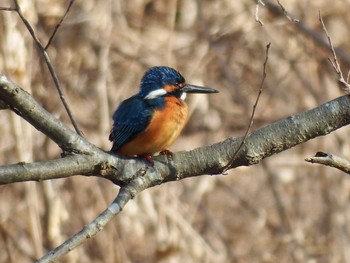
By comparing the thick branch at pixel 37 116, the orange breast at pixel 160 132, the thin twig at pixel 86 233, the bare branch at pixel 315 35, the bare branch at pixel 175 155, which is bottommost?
the thin twig at pixel 86 233

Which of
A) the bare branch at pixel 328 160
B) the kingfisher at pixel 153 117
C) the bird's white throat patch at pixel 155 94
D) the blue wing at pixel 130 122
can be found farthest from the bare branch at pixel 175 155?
the bird's white throat patch at pixel 155 94

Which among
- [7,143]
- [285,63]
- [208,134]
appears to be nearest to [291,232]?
[208,134]

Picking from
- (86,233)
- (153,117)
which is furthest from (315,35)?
(86,233)

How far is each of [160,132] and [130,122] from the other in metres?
0.18

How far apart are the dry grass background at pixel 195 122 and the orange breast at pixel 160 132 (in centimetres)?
185

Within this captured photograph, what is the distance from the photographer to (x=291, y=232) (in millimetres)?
5910

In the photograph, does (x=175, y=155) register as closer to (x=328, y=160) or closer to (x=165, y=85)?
(x=328, y=160)

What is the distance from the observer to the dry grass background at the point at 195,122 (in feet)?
18.2

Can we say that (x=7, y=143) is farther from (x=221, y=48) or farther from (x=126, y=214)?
(x=221, y=48)

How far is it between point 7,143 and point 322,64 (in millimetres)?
2695

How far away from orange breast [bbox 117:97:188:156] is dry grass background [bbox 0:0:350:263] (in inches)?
72.9

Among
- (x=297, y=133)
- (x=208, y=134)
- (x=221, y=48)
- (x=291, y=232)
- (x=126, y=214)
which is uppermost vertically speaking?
(x=221, y=48)

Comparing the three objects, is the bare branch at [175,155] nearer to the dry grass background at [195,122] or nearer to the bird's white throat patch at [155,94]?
the bird's white throat patch at [155,94]

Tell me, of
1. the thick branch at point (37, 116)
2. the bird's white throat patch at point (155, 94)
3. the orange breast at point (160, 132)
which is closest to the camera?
the thick branch at point (37, 116)
